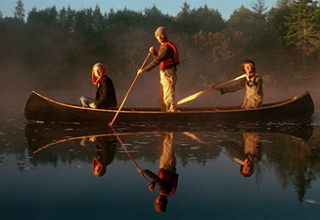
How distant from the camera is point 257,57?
50812mm

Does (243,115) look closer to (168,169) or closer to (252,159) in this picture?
(252,159)

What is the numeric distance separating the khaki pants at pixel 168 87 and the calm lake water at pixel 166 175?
149 cm

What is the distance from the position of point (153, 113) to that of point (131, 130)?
90 cm

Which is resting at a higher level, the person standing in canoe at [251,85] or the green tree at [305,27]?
the green tree at [305,27]

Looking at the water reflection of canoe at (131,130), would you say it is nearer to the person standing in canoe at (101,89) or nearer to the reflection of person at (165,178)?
the person standing in canoe at (101,89)

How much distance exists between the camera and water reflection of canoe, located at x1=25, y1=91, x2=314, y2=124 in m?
11.8

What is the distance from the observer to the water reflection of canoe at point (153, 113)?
1184 cm

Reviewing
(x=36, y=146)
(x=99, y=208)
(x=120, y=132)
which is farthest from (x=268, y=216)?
(x=120, y=132)

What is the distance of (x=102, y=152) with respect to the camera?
8016mm

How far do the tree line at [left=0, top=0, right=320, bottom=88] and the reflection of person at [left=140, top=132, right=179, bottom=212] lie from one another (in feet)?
131

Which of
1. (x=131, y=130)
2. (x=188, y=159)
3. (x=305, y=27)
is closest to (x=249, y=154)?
(x=188, y=159)

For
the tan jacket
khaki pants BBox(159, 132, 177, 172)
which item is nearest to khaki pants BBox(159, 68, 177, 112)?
the tan jacket

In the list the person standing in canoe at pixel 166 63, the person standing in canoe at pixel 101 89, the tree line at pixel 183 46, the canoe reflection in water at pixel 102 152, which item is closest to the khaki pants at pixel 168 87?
the person standing in canoe at pixel 166 63

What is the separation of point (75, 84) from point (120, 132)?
139ft
